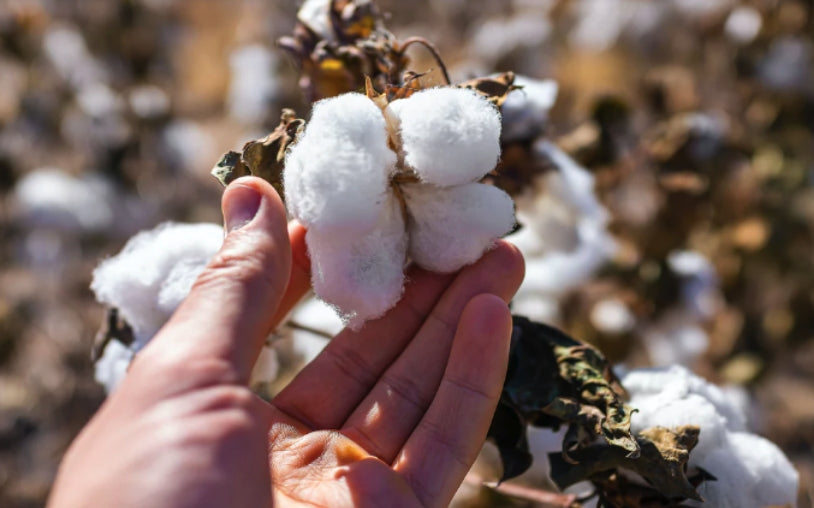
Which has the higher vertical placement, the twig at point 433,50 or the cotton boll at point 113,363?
the twig at point 433,50

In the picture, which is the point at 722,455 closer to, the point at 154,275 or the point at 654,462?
the point at 654,462

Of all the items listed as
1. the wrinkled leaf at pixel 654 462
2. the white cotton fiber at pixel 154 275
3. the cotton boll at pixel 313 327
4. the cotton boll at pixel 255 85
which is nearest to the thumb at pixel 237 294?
the white cotton fiber at pixel 154 275

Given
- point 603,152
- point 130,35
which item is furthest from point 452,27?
point 603,152

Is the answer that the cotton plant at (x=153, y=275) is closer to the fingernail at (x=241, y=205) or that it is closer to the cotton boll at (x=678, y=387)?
the fingernail at (x=241, y=205)

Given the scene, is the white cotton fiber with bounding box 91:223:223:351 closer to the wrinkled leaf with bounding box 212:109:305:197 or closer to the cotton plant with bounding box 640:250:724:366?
the wrinkled leaf with bounding box 212:109:305:197

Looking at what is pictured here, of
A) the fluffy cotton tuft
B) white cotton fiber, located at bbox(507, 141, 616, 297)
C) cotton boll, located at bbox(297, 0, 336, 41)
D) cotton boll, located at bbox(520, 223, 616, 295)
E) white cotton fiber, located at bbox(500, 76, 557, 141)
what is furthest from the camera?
cotton boll, located at bbox(520, 223, 616, 295)

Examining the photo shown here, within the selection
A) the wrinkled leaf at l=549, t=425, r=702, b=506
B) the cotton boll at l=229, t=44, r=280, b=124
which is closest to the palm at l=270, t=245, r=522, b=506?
the wrinkled leaf at l=549, t=425, r=702, b=506

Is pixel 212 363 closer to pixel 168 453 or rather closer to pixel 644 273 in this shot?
pixel 168 453

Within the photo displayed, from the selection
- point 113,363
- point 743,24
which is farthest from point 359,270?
point 743,24
